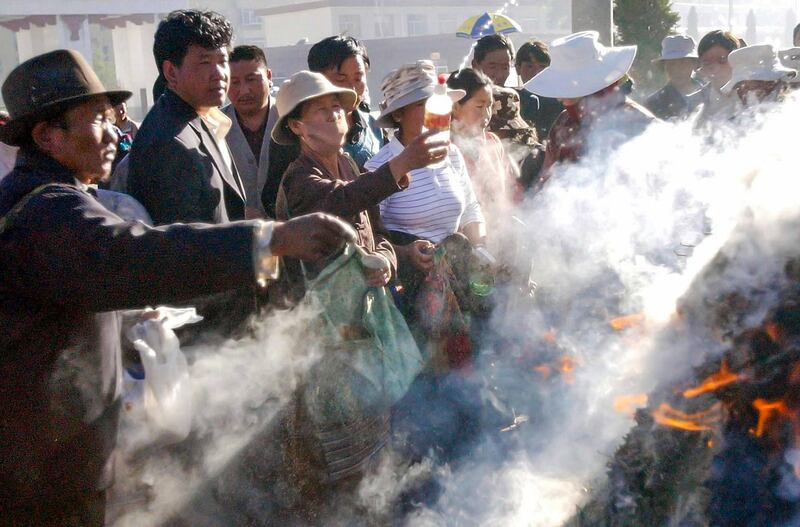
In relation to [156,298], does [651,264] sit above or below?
below

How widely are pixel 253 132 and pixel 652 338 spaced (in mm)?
2613

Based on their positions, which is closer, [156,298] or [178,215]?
[156,298]

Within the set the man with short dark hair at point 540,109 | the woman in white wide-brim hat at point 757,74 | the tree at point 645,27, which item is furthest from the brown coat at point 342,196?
the tree at point 645,27

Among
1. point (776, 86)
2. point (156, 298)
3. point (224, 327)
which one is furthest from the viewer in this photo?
point (776, 86)

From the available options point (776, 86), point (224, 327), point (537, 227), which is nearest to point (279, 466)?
point (224, 327)

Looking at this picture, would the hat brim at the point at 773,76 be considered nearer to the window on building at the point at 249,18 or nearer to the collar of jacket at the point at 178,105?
the collar of jacket at the point at 178,105

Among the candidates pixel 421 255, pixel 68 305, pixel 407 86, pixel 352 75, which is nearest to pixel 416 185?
pixel 421 255

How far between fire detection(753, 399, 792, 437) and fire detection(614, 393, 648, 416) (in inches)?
20.0

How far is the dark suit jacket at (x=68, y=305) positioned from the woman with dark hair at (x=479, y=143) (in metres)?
2.88

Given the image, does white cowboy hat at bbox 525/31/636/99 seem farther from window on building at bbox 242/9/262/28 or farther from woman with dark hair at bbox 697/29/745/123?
window on building at bbox 242/9/262/28

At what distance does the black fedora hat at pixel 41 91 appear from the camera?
2334 mm

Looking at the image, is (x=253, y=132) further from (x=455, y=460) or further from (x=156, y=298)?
(x=156, y=298)

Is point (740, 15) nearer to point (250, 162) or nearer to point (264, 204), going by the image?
point (250, 162)

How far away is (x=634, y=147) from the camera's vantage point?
16.1 ft
